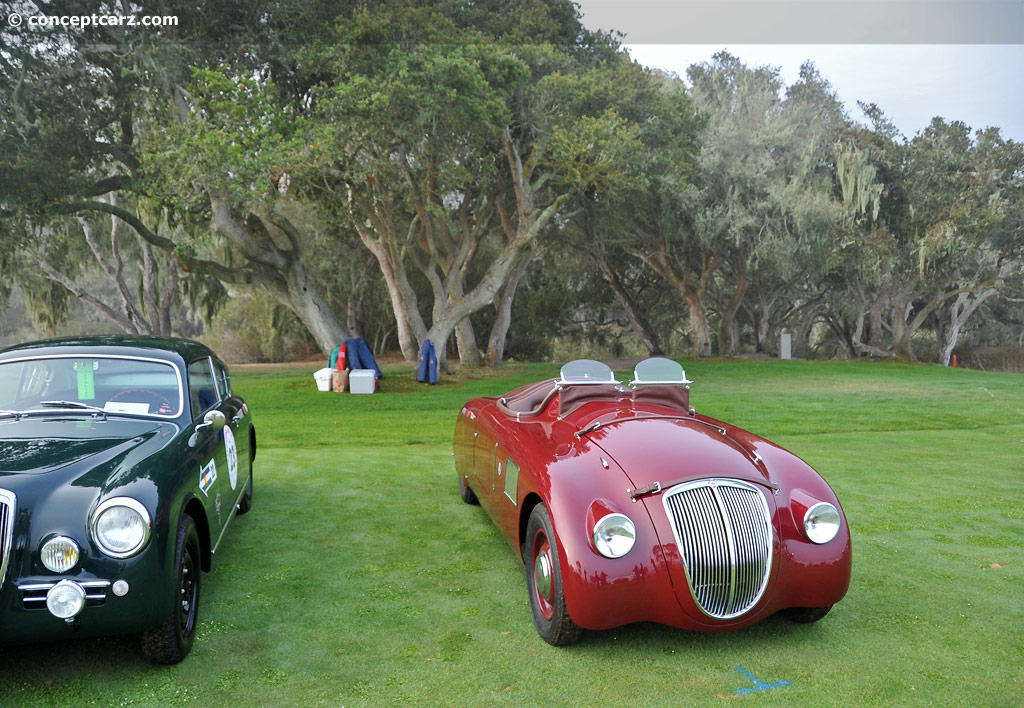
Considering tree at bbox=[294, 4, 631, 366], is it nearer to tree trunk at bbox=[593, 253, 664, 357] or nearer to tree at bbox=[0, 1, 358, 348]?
tree at bbox=[0, 1, 358, 348]

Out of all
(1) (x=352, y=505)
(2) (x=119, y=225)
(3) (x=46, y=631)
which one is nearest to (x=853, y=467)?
(1) (x=352, y=505)

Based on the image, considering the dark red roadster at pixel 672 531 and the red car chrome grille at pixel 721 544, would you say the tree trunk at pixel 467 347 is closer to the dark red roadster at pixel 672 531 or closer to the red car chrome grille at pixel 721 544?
the dark red roadster at pixel 672 531

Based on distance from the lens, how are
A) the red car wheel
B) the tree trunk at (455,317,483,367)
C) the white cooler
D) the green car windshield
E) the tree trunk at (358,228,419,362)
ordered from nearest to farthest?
the red car wheel
the green car windshield
the white cooler
the tree trunk at (358,228,419,362)
the tree trunk at (455,317,483,367)

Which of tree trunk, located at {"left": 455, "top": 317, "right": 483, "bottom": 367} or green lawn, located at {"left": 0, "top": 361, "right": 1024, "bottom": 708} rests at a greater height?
tree trunk, located at {"left": 455, "top": 317, "right": 483, "bottom": 367}

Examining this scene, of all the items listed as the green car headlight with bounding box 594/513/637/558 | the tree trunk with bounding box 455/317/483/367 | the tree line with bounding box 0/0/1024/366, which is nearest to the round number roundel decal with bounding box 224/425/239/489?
the green car headlight with bounding box 594/513/637/558

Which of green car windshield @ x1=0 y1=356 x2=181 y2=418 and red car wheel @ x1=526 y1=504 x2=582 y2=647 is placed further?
green car windshield @ x1=0 y1=356 x2=181 y2=418

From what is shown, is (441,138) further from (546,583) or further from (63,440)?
(546,583)

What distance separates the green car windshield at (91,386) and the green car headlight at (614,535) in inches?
108

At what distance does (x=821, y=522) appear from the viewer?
405 centimetres

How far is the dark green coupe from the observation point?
337cm

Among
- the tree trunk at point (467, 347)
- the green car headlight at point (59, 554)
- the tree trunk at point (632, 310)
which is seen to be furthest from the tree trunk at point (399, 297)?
the green car headlight at point (59, 554)

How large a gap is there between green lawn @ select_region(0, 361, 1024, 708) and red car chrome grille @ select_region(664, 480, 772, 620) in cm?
34

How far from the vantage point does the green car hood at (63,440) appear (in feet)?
12.2

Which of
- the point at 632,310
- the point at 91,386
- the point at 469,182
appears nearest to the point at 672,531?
the point at 91,386
